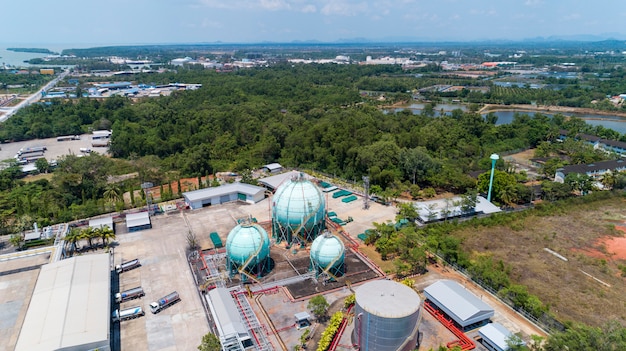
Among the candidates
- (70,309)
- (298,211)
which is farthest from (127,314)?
(298,211)

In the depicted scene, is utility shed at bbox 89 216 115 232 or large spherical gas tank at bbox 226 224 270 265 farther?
utility shed at bbox 89 216 115 232

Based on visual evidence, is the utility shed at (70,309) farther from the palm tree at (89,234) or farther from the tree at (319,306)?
the tree at (319,306)

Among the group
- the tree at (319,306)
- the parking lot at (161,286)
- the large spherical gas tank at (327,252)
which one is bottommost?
the parking lot at (161,286)

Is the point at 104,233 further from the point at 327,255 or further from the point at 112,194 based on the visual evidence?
the point at 327,255

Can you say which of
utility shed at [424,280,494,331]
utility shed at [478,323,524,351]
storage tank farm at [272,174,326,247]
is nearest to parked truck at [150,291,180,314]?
storage tank farm at [272,174,326,247]

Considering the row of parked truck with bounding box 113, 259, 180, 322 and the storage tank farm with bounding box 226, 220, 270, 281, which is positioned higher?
the storage tank farm with bounding box 226, 220, 270, 281

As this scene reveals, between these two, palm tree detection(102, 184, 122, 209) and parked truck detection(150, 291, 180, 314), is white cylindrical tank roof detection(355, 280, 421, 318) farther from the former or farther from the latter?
palm tree detection(102, 184, 122, 209)

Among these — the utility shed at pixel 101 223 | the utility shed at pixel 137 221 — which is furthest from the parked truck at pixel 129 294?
Answer: the utility shed at pixel 101 223
